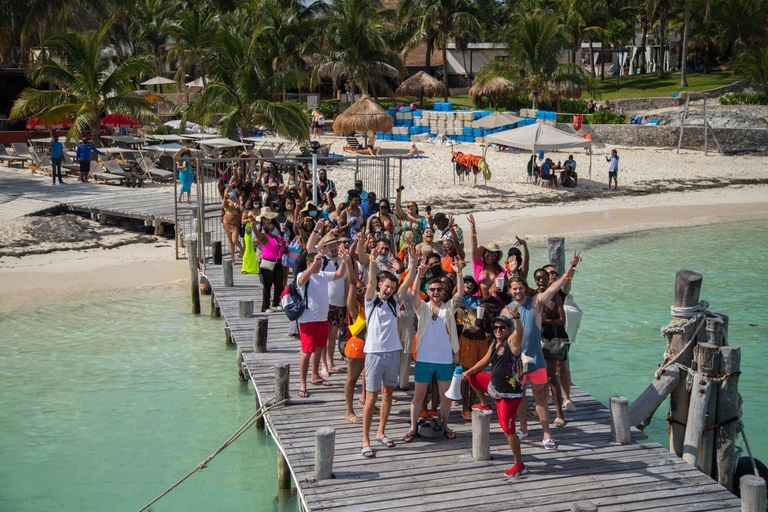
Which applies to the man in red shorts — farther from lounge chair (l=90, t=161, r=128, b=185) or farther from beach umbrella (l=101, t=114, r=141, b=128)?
beach umbrella (l=101, t=114, r=141, b=128)

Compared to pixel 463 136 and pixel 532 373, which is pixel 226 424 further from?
pixel 463 136

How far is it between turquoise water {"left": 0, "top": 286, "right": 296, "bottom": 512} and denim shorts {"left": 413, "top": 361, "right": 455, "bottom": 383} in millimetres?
2333

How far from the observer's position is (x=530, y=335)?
7.82 m

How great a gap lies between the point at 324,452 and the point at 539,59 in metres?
36.1

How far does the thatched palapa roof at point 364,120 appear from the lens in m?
35.2

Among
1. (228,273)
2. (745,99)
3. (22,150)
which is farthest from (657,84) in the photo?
(228,273)

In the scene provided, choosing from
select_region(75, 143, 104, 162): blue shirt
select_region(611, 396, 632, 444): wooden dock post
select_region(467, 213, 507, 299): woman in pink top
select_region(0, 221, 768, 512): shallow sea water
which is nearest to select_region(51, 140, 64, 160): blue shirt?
select_region(75, 143, 104, 162): blue shirt

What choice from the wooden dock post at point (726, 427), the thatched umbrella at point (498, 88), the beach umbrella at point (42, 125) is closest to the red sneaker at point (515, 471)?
the wooden dock post at point (726, 427)

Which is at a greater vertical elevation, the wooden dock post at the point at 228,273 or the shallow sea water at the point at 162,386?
the wooden dock post at the point at 228,273

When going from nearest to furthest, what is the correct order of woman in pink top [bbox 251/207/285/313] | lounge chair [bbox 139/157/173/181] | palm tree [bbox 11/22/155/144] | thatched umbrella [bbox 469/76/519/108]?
woman in pink top [bbox 251/207/285/313] → lounge chair [bbox 139/157/173/181] → palm tree [bbox 11/22/155/144] → thatched umbrella [bbox 469/76/519/108]

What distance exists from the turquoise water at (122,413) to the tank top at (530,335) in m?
3.09

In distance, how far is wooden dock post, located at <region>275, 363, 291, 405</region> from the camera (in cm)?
870

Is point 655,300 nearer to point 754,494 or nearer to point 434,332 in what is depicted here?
point 434,332

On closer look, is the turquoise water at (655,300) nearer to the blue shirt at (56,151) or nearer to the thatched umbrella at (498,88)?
the blue shirt at (56,151)
